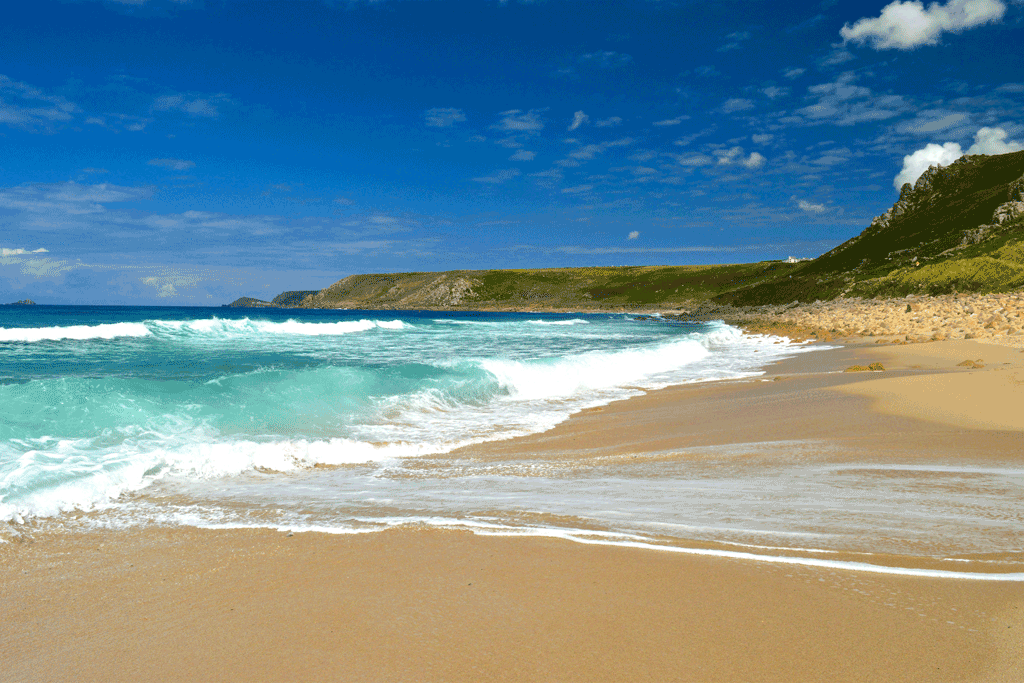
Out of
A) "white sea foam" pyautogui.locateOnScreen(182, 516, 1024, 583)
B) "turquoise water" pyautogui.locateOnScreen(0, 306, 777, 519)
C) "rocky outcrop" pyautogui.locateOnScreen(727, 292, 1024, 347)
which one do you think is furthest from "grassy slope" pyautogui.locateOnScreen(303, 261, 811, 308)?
"white sea foam" pyautogui.locateOnScreen(182, 516, 1024, 583)

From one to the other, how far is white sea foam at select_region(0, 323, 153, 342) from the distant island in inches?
1919

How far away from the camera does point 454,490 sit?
199 inches

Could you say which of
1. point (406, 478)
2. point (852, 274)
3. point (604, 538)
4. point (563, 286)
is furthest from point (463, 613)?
point (563, 286)

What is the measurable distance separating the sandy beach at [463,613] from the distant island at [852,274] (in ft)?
125

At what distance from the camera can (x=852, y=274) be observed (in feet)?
195

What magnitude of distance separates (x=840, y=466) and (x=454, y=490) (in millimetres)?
3411

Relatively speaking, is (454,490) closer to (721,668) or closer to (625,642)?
(625,642)

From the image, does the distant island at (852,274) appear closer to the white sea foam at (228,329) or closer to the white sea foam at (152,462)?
the white sea foam at (152,462)

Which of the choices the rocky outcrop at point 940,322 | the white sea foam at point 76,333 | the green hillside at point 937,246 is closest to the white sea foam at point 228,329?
the white sea foam at point 76,333

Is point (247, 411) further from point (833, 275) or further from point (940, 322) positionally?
point (833, 275)

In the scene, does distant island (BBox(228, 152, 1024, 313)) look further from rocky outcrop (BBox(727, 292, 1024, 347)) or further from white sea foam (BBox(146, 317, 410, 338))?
white sea foam (BBox(146, 317, 410, 338))

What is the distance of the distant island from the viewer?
1645 inches

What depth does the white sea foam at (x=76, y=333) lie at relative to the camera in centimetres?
2797

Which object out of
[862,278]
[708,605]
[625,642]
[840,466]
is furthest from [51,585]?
[862,278]
